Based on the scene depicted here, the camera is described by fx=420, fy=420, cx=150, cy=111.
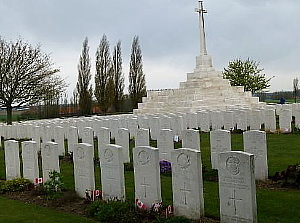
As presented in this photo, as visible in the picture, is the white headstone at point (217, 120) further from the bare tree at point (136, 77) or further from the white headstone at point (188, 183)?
the bare tree at point (136, 77)

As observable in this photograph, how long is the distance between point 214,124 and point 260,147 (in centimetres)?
935

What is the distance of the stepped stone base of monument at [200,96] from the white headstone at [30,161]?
1531 cm

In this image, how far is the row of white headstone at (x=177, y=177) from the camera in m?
5.21

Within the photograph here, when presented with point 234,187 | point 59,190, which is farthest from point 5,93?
point 234,187

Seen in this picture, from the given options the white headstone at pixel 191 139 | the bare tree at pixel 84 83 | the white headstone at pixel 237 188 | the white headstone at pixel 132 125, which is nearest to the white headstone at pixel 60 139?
the white headstone at pixel 132 125

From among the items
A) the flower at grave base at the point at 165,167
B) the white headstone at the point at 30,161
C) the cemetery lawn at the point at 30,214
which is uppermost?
the white headstone at the point at 30,161

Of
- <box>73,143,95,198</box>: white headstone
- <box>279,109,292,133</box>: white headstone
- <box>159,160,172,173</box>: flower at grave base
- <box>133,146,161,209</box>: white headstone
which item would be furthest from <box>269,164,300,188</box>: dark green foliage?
<box>279,109,292,133</box>: white headstone

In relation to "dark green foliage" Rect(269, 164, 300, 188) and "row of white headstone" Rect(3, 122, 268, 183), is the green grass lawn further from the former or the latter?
"row of white headstone" Rect(3, 122, 268, 183)

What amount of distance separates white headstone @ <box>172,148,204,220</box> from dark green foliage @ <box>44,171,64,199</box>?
8.31 ft

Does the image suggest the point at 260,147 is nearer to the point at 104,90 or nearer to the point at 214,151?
the point at 214,151

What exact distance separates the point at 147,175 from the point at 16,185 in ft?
11.6

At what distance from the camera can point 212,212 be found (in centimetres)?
612

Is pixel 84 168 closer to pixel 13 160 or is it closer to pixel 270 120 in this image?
pixel 13 160

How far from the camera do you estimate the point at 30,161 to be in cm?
851
